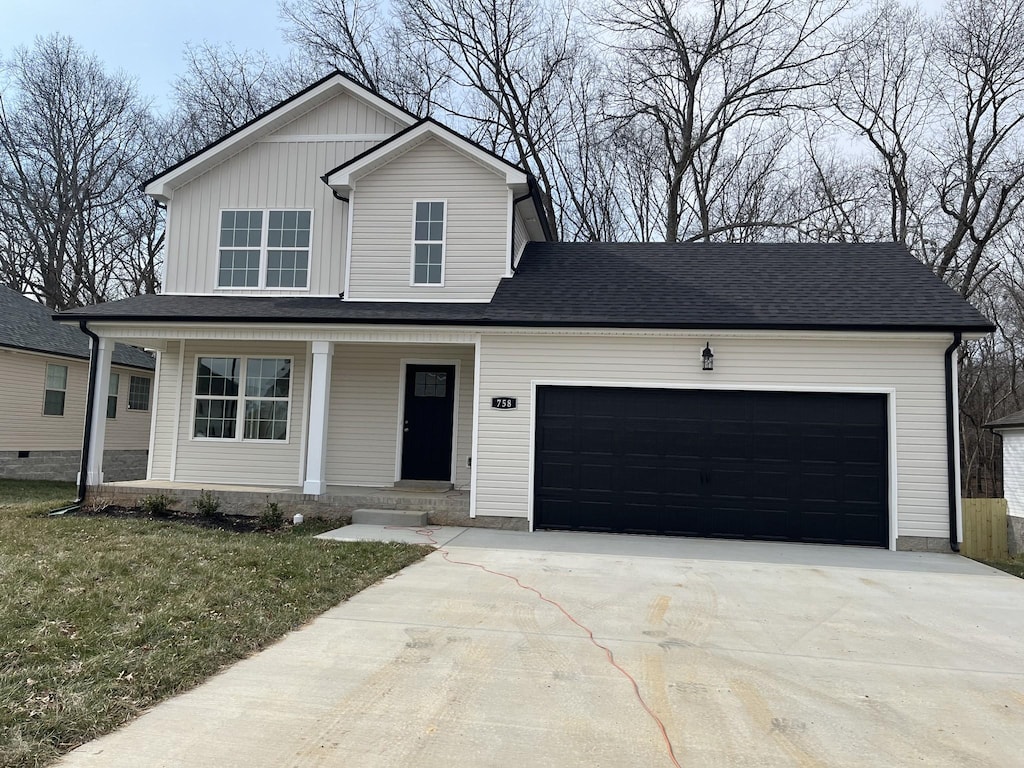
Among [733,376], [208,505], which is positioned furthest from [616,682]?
[208,505]

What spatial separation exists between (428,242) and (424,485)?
13.6 feet

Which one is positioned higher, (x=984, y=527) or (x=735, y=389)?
(x=735, y=389)

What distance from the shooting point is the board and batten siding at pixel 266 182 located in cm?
1180

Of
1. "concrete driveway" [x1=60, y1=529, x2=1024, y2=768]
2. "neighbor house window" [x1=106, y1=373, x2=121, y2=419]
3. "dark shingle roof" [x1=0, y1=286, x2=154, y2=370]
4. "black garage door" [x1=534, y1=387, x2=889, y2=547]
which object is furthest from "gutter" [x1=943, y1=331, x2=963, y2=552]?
"neighbor house window" [x1=106, y1=373, x2=121, y2=419]

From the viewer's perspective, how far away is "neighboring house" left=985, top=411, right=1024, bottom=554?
1524 cm

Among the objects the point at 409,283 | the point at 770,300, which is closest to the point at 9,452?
the point at 409,283

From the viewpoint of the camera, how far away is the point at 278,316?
9.99 meters

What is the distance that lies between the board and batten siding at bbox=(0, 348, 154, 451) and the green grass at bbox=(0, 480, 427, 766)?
8844 millimetres

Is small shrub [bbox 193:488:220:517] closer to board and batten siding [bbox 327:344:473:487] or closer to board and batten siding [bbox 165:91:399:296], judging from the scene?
board and batten siding [bbox 327:344:473:487]

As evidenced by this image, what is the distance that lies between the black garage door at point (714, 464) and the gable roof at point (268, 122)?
6463 mm

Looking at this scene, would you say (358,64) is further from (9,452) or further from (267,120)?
(9,452)

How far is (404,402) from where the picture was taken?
1130 centimetres

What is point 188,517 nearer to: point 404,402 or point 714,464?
point 404,402

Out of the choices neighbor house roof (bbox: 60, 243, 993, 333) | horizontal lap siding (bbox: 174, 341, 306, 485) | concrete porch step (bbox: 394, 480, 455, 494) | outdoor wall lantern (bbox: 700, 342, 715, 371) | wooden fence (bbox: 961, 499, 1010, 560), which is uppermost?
neighbor house roof (bbox: 60, 243, 993, 333)
